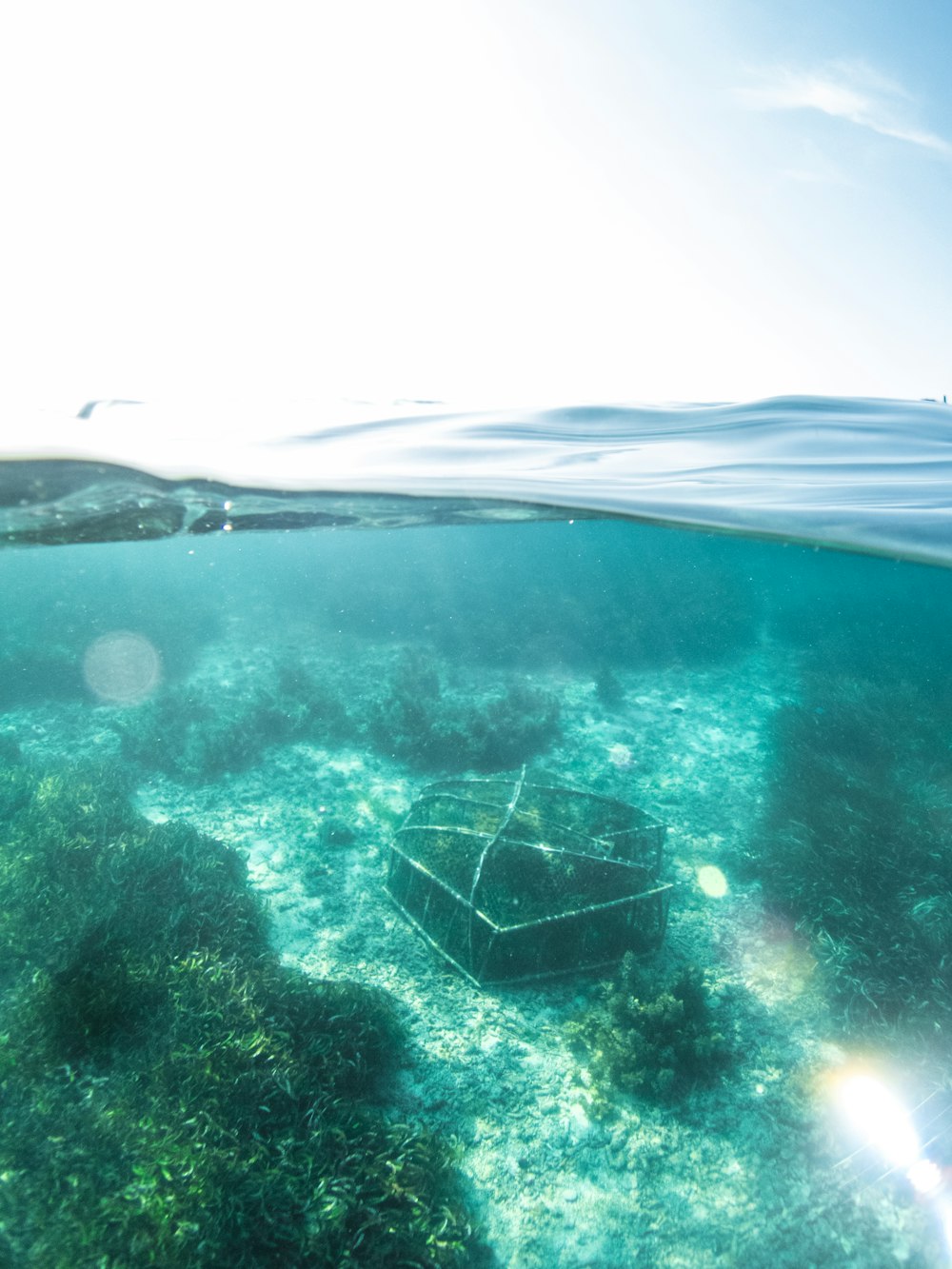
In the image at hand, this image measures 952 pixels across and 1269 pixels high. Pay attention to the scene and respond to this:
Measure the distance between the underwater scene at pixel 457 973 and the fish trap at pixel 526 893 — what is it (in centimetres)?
6

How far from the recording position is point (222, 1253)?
17.1 feet

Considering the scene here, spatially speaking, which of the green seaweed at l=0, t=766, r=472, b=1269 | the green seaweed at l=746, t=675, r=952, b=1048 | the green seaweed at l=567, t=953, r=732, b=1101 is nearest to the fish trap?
the green seaweed at l=567, t=953, r=732, b=1101

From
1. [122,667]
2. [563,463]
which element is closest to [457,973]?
[563,463]

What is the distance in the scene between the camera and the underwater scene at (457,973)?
19.8 ft

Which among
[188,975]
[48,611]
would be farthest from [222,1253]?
[48,611]

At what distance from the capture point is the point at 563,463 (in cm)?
756

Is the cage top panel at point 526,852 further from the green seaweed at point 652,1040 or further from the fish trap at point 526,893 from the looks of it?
the green seaweed at point 652,1040

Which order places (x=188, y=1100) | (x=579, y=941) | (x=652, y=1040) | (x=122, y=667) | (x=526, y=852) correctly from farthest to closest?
1. (x=122, y=667)
2. (x=526, y=852)
3. (x=579, y=941)
4. (x=652, y=1040)
5. (x=188, y=1100)

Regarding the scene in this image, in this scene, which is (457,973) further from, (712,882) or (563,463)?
(563,463)

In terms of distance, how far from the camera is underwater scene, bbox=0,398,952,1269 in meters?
6.04

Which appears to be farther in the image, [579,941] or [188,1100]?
[579,941]

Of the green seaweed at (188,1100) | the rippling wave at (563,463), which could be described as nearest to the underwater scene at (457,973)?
the green seaweed at (188,1100)

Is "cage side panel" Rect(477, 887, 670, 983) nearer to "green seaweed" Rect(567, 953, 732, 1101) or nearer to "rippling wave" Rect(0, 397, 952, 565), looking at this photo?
"green seaweed" Rect(567, 953, 732, 1101)

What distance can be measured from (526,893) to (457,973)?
1622mm
